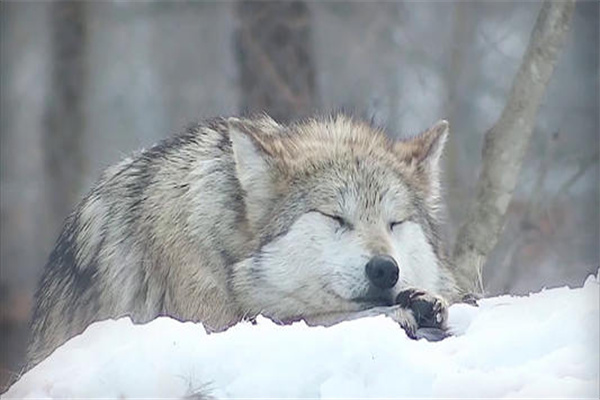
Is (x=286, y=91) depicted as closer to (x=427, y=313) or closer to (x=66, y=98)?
(x=427, y=313)

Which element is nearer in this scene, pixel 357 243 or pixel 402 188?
pixel 357 243

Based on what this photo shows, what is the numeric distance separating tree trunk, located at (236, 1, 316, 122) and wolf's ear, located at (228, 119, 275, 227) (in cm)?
476

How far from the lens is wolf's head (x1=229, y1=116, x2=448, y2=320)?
5438 mm

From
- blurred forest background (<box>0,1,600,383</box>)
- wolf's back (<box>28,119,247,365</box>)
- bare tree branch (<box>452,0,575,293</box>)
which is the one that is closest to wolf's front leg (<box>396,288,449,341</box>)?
wolf's back (<box>28,119,247,365</box>)

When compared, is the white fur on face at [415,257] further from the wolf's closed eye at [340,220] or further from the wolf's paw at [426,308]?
the wolf's paw at [426,308]

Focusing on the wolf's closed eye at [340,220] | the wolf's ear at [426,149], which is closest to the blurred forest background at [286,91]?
the wolf's ear at [426,149]

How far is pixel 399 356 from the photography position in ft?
13.1

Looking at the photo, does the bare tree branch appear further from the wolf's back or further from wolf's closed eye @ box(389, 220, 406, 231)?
the wolf's back

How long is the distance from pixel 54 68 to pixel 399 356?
13.5 m

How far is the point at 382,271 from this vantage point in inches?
210

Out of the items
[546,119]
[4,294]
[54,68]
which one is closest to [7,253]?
[4,294]

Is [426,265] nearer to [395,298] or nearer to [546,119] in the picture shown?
[395,298]

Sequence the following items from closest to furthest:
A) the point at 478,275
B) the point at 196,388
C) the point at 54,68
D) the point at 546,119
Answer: the point at 196,388 < the point at 478,275 < the point at 546,119 < the point at 54,68

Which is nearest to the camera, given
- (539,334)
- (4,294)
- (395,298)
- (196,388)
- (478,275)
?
(196,388)
